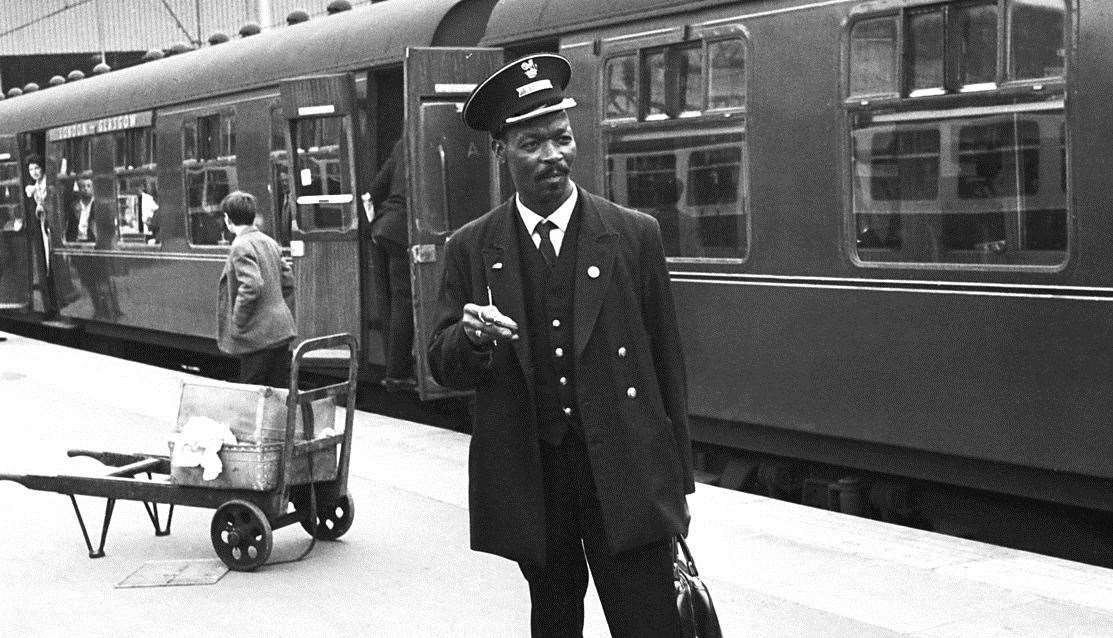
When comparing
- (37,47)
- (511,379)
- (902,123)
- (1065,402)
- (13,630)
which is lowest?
(13,630)

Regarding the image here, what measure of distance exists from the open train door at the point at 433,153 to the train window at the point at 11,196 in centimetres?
1304

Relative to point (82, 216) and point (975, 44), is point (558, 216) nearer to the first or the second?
point (975, 44)

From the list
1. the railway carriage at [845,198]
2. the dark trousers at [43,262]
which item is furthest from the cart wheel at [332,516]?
the dark trousers at [43,262]

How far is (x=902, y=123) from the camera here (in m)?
7.47

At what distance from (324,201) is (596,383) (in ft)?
29.5

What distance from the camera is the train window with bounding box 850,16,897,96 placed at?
7.53 meters

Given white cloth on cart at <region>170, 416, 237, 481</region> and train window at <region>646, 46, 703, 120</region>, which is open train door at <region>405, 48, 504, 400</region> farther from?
white cloth on cart at <region>170, 416, 237, 481</region>

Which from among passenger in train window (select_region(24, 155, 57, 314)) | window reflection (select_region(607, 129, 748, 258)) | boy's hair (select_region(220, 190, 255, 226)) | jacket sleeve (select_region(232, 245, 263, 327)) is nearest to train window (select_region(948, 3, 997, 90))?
window reflection (select_region(607, 129, 748, 258))

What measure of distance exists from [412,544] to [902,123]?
2.89m

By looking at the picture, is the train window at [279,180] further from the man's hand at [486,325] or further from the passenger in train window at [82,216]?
the man's hand at [486,325]

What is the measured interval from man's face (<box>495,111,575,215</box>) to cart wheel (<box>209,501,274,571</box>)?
3295 millimetres

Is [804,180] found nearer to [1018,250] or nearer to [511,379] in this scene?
[1018,250]

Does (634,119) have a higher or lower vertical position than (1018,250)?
higher

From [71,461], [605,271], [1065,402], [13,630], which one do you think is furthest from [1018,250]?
[71,461]
